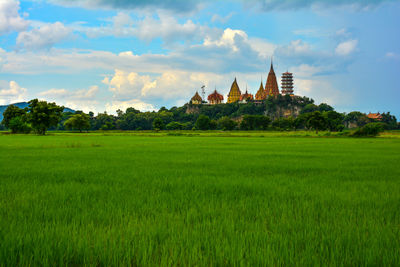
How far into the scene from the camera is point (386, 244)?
2945 millimetres

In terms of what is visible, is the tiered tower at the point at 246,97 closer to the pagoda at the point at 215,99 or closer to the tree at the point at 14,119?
the pagoda at the point at 215,99

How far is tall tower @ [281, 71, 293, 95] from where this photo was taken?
601 feet

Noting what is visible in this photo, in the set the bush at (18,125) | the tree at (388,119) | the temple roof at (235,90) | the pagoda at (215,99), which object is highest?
the temple roof at (235,90)

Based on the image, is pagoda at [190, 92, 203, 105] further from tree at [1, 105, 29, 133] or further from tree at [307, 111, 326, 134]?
tree at [1, 105, 29, 133]

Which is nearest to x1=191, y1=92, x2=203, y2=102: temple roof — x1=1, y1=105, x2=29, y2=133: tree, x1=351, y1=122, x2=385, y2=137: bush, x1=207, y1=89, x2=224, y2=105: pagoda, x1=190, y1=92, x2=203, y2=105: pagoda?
x1=190, y1=92, x2=203, y2=105: pagoda

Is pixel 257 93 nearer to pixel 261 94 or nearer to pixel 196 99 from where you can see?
pixel 261 94

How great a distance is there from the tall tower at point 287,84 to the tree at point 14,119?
155335 mm

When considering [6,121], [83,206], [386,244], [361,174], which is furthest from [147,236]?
[6,121]

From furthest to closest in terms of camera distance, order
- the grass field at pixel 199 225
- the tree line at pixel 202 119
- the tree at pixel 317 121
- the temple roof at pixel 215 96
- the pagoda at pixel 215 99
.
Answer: the temple roof at pixel 215 96, the pagoda at pixel 215 99, the tree at pixel 317 121, the tree line at pixel 202 119, the grass field at pixel 199 225

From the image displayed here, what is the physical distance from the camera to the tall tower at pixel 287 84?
601 ft

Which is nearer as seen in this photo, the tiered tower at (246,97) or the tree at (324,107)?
the tree at (324,107)

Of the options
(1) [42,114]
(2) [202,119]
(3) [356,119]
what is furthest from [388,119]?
(1) [42,114]

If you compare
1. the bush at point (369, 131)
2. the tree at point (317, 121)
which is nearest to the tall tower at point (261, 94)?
the tree at point (317, 121)

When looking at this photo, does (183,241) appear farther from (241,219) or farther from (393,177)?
(393,177)
